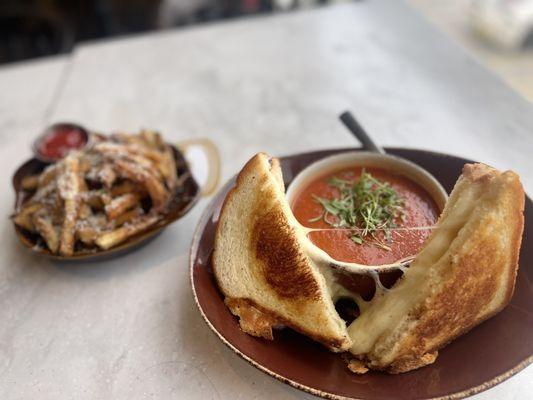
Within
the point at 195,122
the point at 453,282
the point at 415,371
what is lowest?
the point at 195,122

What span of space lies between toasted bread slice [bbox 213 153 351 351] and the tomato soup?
16 centimetres

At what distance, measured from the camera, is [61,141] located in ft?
7.36

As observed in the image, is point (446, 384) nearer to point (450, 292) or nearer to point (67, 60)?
point (450, 292)

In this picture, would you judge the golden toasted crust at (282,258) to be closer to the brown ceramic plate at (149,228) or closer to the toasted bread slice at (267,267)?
the toasted bread slice at (267,267)

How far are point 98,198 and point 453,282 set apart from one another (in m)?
1.32

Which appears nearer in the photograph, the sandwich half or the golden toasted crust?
the sandwich half

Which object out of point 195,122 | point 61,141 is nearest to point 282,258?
point 61,141

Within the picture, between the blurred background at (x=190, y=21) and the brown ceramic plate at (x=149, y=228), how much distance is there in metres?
2.15

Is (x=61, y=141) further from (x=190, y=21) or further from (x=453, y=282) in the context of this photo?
(x=190, y=21)

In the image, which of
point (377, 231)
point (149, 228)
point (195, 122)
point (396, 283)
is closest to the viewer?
point (396, 283)

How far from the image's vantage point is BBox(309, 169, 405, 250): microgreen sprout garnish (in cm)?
142

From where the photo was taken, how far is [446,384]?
3.82 ft

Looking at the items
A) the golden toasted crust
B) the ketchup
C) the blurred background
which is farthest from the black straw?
the blurred background

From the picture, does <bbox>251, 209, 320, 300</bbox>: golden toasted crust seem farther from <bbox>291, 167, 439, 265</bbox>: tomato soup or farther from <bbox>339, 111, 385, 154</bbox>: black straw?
<bbox>339, 111, 385, 154</bbox>: black straw
